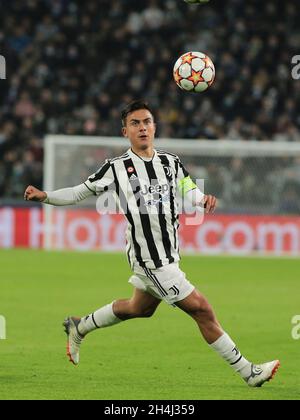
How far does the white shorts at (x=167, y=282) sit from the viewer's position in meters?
7.06

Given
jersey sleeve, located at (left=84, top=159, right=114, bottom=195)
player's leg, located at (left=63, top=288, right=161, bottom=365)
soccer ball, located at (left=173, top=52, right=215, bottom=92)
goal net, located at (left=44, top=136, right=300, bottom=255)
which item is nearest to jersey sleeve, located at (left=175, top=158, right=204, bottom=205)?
jersey sleeve, located at (left=84, top=159, right=114, bottom=195)

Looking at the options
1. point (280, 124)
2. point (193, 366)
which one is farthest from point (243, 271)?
point (193, 366)

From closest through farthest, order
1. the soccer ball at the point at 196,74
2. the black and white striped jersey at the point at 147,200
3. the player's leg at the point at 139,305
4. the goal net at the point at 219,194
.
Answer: the black and white striped jersey at the point at 147,200
the player's leg at the point at 139,305
the soccer ball at the point at 196,74
the goal net at the point at 219,194

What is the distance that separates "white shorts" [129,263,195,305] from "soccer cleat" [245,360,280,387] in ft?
2.39

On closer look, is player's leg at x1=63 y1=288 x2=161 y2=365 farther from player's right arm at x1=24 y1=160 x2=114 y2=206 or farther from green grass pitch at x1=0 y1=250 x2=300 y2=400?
player's right arm at x1=24 y1=160 x2=114 y2=206

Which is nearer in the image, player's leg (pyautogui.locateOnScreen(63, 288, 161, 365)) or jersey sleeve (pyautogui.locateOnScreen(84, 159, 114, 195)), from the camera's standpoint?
jersey sleeve (pyautogui.locateOnScreen(84, 159, 114, 195))

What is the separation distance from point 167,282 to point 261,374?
0.92 meters

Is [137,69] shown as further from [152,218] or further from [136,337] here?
[152,218]

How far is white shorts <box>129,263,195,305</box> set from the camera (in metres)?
7.06

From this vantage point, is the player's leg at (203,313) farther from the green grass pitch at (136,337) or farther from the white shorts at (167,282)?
the green grass pitch at (136,337)

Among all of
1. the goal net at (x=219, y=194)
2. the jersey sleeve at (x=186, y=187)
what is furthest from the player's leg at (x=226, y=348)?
the goal net at (x=219, y=194)

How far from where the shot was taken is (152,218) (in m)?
7.20

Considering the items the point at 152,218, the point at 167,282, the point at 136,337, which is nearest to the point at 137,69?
the point at 136,337

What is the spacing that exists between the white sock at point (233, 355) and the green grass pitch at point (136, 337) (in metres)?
0.14
